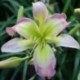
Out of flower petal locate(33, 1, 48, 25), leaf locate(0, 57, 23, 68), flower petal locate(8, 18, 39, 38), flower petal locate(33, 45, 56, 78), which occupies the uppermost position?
flower petal locate(33, 1, 48, 25)

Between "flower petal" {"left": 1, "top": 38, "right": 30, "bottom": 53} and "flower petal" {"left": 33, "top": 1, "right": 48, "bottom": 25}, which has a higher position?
"flower petal" {"left": 33, "top": 1, "right": 48, "bottom": 25}

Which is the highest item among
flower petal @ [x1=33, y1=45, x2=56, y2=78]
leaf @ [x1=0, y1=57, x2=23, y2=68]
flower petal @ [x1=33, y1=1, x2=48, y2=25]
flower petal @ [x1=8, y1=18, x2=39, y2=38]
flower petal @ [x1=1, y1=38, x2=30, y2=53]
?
flower petal @ [x1=33, y1=1, x2=48, y2=25]

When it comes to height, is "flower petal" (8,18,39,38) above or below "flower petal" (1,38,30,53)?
above

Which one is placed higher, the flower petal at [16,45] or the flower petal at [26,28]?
the flower petal at [26,28]

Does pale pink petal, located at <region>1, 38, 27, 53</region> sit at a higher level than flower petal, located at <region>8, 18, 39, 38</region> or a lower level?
lower
